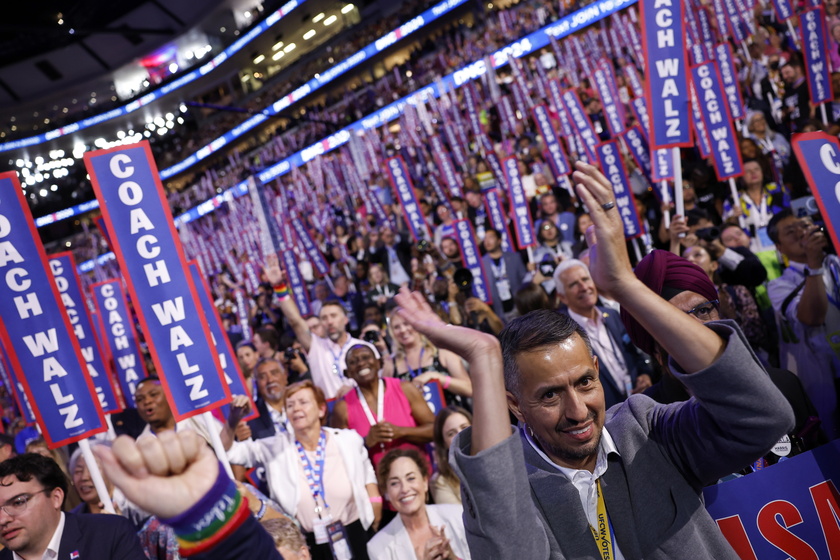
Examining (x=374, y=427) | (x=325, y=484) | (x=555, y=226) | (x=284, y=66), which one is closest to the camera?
(x=325, y=484)

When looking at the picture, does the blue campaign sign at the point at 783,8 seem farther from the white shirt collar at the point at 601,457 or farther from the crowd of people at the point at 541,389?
the white shirt collar at the point at 601,457

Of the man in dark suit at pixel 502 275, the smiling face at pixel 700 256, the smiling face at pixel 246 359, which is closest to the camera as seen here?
the smiling face at pixel 700 256

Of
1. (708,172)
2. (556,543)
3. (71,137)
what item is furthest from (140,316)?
(71,137)

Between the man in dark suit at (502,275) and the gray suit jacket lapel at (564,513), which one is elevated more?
the gray suit jacket lapel at (564,513)

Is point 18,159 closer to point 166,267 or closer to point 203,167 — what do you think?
point 203,167

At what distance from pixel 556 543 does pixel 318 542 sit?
266cm

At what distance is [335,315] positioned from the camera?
242 inches

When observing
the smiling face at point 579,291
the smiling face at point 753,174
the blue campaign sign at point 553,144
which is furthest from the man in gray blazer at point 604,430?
the blue campaign sign at point 553,144

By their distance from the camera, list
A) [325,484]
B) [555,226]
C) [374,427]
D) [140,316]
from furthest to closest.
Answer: [555,226] → [374,427] → [325,484] → [140,316]

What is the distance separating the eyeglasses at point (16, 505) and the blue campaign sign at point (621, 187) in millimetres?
5267

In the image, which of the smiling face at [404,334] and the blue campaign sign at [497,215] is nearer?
the smiling face at [404,334]

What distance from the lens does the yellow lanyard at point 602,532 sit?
1525 mm

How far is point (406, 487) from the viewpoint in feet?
12.4

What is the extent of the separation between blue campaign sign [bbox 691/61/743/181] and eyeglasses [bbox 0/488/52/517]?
244 inches
